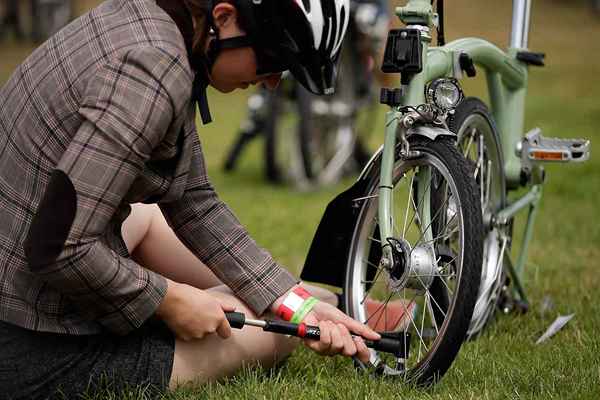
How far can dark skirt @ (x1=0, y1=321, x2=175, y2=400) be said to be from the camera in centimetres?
287

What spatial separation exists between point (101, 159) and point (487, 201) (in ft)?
5.36

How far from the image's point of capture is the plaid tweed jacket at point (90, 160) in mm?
2572

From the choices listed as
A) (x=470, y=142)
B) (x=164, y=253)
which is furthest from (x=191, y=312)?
(x=470, y=142)

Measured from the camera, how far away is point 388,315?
3.42 metres

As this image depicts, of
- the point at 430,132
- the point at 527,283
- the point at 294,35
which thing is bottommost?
the point at 527,283

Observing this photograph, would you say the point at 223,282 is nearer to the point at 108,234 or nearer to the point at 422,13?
the point at 108,234

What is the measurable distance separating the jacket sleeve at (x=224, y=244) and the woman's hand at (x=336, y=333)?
0.43 ft

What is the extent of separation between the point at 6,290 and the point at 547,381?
1.38 meters

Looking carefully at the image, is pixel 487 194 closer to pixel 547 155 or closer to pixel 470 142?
pixel 470 142

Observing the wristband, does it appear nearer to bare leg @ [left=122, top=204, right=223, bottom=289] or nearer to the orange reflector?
bare leg @ [left=122, top=204, right=223, bottom=289]

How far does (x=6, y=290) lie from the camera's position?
2.79 metres

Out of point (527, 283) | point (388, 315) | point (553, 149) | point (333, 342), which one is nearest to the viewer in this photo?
point (333, 342)

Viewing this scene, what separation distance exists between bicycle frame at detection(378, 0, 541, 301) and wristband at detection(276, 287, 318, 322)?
0.80 feet

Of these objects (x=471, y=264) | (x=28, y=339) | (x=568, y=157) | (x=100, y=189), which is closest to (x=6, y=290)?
(x=28, y=339)
